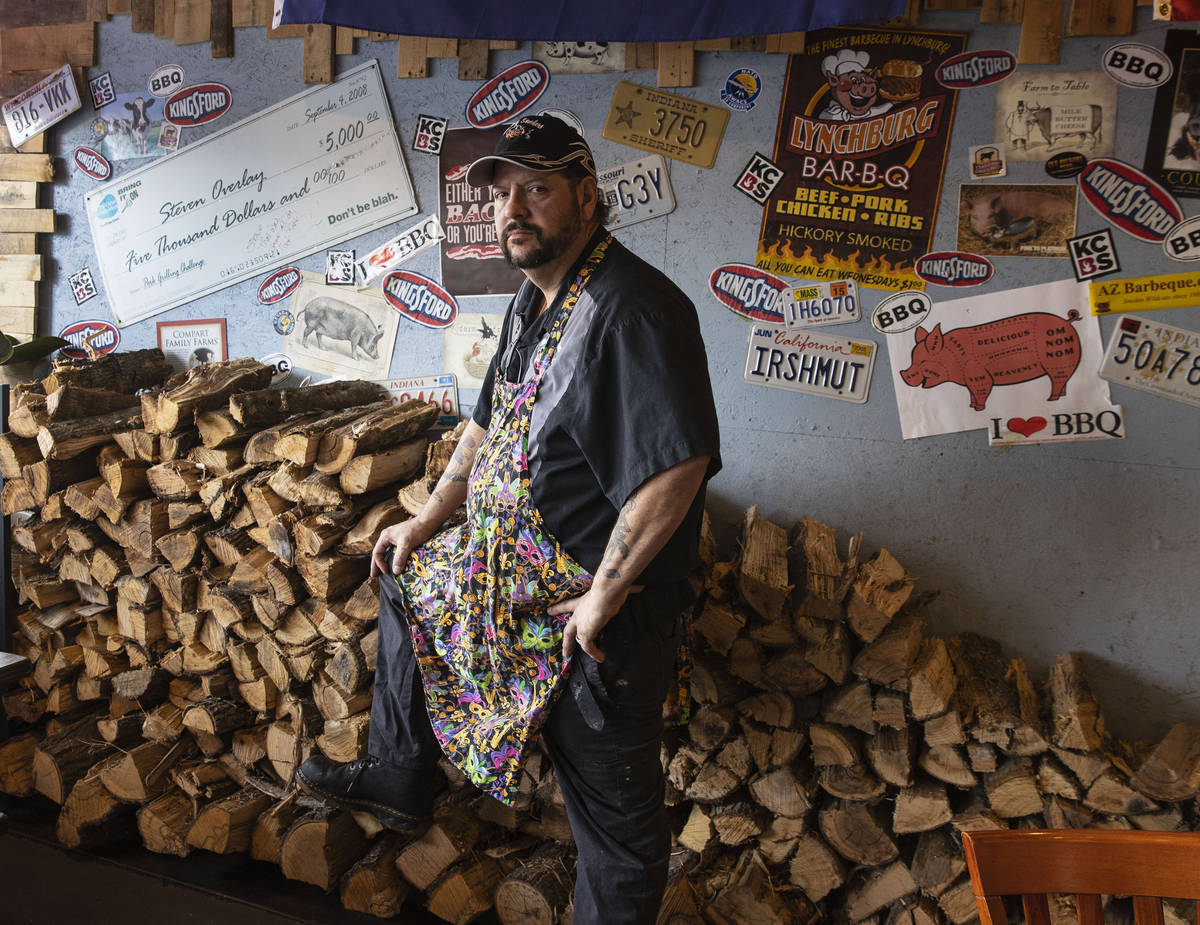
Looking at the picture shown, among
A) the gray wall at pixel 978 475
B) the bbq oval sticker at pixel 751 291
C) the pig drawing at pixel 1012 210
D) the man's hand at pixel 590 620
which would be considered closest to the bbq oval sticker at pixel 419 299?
the gray wall at pixel 978 475

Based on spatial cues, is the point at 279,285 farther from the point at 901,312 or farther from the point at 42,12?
the point at 901,312

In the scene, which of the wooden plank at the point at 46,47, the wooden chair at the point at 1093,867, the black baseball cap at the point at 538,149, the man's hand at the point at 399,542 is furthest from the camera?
the wooden plank at the point at 46,47

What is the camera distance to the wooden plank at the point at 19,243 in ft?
13.9

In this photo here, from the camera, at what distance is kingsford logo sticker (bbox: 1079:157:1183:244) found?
2.51 m

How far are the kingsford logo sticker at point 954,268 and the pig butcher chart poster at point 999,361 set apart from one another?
60mm

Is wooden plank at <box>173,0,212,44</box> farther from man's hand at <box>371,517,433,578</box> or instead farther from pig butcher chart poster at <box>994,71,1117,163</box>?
pig butcher chart poster at <box>994,71,1117,163</box>

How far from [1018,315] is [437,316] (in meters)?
2.09

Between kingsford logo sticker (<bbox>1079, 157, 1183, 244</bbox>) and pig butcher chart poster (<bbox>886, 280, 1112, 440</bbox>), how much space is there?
8.5 inches

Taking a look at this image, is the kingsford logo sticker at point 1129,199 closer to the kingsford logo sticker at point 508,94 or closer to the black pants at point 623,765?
the black pants at point 623,765

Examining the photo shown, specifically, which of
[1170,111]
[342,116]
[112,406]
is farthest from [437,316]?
[1170,111]

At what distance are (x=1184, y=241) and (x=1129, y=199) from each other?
0.19m

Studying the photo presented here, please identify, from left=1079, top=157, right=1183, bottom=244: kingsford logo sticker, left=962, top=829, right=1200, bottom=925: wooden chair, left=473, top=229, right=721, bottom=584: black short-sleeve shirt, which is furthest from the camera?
left=1079, top=157, right=1183, bottom=244: kingsford logo sticker

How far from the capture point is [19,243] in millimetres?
4234

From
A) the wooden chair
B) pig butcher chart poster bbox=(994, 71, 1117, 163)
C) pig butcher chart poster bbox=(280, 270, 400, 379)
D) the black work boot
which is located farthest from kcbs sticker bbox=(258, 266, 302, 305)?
the wooden chair
